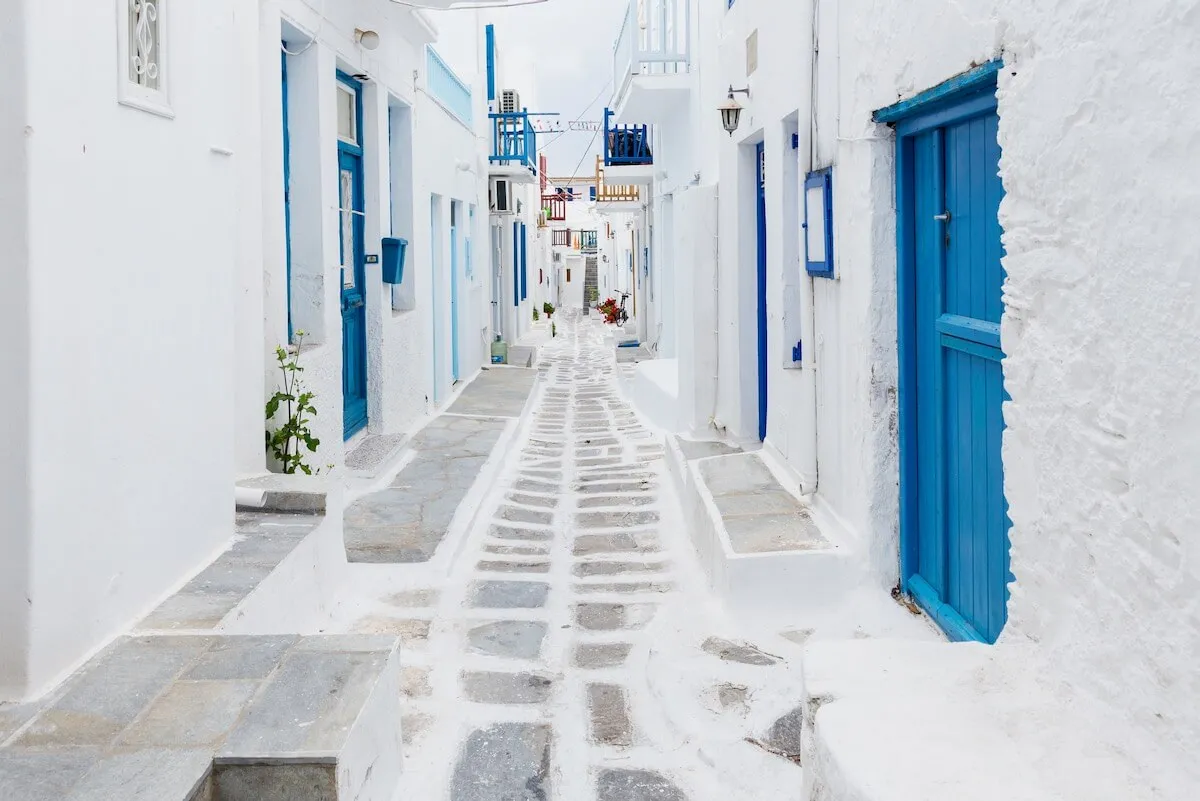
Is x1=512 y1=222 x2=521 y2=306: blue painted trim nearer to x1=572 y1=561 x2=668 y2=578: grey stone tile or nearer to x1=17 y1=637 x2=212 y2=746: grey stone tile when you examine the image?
x1=572 y1=561 x2=668 y2=578: grey stone tile

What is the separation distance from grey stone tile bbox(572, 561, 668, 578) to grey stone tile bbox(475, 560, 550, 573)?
18 centimetres

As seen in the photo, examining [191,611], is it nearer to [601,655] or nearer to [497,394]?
[601,655]

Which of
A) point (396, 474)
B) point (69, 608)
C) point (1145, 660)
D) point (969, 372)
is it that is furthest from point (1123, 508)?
point (396, 474)

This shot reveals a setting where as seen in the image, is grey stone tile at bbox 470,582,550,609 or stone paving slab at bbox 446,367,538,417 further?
stone paving slab at bbox 446,367,538,417

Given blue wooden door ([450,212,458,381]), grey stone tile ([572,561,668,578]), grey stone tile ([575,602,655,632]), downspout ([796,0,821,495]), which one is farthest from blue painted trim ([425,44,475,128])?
grey stone tile ([575,602,655,632])

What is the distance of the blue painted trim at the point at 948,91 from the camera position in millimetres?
3387

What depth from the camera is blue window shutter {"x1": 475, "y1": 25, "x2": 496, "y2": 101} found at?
711 inches

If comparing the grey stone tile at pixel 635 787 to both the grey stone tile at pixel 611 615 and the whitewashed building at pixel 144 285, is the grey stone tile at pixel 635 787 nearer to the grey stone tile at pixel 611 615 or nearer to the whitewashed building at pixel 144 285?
the grey stone tile at pixel 611 615

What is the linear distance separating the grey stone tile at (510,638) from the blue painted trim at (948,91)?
252 centimetres

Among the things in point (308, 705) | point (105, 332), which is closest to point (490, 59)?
point (105, 332)

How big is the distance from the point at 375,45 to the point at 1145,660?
7196 millimetres

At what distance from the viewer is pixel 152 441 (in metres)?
3.80

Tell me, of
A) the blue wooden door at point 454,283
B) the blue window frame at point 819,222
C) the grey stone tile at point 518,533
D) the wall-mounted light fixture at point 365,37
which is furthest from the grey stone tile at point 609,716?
the blue wooden door at point 454,283

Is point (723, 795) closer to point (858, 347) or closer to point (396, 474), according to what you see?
point (858, 347)
